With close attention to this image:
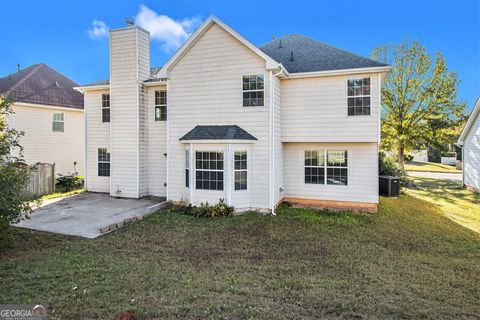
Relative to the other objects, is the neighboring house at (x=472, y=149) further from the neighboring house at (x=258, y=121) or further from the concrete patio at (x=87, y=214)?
the concrete patio at (x=87, y=214)

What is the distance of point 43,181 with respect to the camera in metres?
14.6

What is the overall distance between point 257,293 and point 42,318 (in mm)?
3306

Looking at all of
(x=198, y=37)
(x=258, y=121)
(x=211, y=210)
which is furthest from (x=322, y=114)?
(x=198, y=37)

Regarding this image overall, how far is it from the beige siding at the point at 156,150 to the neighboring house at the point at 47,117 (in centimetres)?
826

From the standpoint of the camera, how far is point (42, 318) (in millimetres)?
4031

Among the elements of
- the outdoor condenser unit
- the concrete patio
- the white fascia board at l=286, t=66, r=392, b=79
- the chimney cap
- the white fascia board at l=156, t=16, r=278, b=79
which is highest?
the chimney cap

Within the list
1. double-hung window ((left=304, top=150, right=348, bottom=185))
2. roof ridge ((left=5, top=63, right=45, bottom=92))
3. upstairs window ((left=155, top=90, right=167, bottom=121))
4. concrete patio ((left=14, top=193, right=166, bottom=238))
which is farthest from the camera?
roof ridge ((left=5, top=63, right=45, bottom=92))

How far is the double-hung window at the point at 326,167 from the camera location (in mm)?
11734

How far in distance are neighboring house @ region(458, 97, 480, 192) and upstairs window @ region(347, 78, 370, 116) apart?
10124 millimetres

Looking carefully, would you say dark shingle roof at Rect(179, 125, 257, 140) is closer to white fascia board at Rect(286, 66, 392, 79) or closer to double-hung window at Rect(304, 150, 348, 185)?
double-hung window at Rect(304, 150, 348, 185)

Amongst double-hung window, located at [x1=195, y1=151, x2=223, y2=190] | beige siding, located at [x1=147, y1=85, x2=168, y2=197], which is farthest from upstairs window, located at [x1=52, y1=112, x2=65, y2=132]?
double-hung window, located at [x1=195, y1=151, x2=223, y2=190]

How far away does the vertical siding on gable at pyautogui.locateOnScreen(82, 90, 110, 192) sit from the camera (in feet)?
47.3

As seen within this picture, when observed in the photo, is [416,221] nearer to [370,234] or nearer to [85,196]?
[370,234]

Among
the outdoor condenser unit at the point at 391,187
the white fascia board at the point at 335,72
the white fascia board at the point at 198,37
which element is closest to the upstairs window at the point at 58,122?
the white fascia board at the point at 198,37
